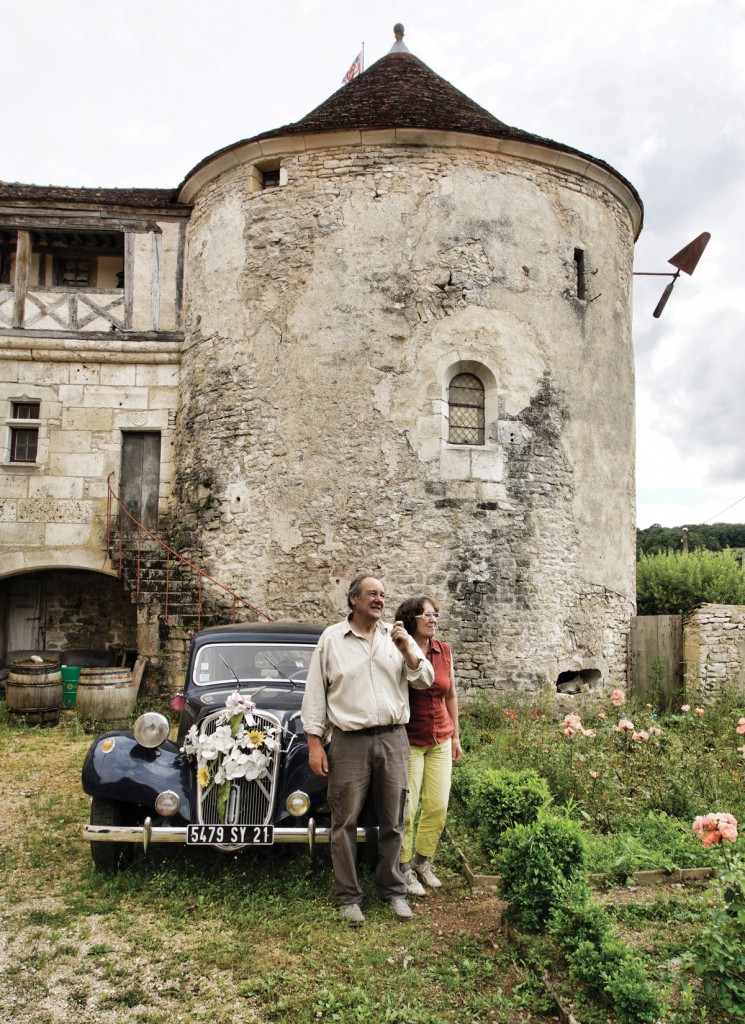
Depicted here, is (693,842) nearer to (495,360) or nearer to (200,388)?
(495,360)

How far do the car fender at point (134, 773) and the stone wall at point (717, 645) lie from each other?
8178 mm

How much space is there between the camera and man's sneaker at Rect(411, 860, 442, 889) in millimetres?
4855

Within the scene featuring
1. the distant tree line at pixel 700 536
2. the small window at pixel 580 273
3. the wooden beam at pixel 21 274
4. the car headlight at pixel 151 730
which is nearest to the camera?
the car headlight at pixel 151 730

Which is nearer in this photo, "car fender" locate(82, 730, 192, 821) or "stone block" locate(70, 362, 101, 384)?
"car fender" locate(82, 730, 192, 821)

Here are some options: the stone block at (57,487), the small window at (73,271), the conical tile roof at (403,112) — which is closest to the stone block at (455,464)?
the conical tile roof at (403,112)

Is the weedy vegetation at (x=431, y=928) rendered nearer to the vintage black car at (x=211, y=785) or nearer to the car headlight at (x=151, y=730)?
the vintage black car at (x=211, y=785)

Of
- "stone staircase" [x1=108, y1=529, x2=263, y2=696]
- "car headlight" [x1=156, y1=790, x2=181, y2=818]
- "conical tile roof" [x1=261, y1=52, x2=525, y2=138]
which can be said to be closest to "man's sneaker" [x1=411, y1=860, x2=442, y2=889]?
"car headlight" [x1=156, y1=790, x2=181, y2=818]

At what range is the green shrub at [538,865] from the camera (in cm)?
401

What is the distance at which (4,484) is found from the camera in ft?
41.9

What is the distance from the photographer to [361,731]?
14.3 feet

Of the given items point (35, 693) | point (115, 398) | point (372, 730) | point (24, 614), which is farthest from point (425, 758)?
point (24, 614)

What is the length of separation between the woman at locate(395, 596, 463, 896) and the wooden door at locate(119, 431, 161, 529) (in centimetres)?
883

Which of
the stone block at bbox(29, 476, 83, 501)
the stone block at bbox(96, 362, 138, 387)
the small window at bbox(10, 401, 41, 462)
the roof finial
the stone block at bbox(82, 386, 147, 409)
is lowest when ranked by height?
the stone block at bbox(29, 476, 83, 501)

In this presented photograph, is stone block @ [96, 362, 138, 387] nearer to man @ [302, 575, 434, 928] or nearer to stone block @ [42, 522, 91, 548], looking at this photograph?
stone block @ [42, 522, 91, 548]
